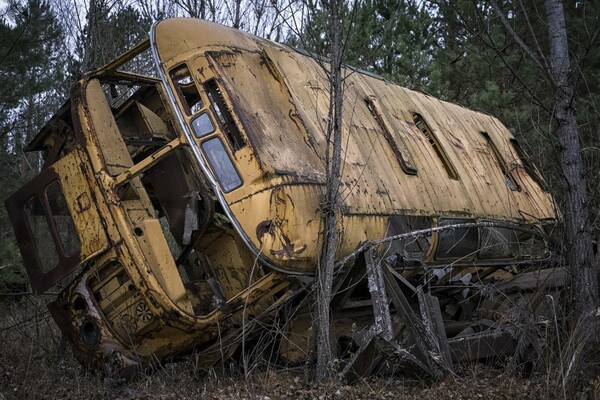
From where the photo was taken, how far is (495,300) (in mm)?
7355

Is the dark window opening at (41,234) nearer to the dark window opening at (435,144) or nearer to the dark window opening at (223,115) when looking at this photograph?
the dark window opening at (223,115)

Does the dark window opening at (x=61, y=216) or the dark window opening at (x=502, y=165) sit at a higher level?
the dark window opening at (x=61, y=216)

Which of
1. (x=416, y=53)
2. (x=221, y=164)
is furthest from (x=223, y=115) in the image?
(x=416, y=53)

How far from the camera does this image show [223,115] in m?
5.84

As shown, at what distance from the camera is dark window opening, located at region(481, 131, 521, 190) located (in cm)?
966

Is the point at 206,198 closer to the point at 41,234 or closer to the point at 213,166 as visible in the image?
the point at 213,166

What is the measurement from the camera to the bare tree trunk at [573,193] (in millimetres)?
5883

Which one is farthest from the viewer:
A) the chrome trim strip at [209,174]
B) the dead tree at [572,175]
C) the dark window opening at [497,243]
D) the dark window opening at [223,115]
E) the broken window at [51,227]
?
the dark window opening at [497,243]

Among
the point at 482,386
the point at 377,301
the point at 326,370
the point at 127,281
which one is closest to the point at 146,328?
the point at 127,281

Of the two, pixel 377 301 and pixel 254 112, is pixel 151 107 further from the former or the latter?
pixel 377 301

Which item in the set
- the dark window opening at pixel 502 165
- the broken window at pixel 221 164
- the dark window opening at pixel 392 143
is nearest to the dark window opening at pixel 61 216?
the broken window at pixel 221 164

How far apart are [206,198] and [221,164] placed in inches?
41.5

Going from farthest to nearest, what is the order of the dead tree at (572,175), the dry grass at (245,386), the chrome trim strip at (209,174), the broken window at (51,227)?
the broken window at (51,227) < the dead tree at (572,175) < the chrome trim strip at (209,174) < the dry grass at (245,386)

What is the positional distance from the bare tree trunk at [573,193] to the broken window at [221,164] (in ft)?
9.70
